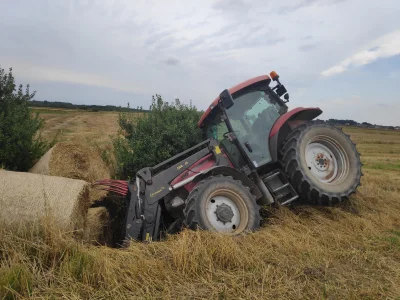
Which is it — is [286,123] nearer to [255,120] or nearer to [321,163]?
[255,120]

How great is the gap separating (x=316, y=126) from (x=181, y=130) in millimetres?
2847

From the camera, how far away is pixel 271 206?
5863mm

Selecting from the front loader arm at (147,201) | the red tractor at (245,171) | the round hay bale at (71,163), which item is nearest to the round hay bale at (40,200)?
the front loader arm at (147,201)

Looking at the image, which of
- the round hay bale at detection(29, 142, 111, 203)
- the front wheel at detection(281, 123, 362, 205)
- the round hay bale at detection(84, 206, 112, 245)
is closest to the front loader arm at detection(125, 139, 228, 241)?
the round hay bale at detection(84, 206, 112, 245)

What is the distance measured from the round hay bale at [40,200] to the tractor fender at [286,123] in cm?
294

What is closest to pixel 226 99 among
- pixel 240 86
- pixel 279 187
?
pixel 240 86

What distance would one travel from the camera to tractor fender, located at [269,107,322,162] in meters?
5.80

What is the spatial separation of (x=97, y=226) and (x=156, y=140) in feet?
9.52

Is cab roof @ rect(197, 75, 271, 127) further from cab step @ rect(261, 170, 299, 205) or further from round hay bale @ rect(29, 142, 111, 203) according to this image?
round hay bale @ rect(29, 142, 111, 203)

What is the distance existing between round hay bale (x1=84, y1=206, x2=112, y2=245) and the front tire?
1.26 meters

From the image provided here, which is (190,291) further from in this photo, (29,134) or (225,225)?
(29,134)

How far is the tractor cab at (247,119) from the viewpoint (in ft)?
18.9

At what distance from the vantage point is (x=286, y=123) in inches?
245

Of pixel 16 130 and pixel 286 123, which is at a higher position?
pixel 286 123
